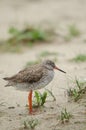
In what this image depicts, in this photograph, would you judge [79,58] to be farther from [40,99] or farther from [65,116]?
[65,116]

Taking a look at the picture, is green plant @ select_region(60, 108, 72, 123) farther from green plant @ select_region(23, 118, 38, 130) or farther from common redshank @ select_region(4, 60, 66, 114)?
common redshank @ select_region(4, 60, 66, 114)

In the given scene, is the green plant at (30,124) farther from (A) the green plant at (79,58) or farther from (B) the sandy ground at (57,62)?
(A) the green plant at (79,58)

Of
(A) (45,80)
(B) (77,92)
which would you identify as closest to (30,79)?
(A) (45,80)

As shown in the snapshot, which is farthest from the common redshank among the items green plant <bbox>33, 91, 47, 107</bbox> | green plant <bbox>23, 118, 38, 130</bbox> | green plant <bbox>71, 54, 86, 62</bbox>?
green plant <bbox>71, 54, 86, 62</bbox>

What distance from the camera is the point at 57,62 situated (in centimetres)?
1105

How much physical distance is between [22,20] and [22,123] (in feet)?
26.3

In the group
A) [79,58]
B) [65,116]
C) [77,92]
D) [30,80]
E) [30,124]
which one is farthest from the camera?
[79,58]

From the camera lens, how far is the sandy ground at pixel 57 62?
749 cm

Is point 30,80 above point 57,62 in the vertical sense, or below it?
below

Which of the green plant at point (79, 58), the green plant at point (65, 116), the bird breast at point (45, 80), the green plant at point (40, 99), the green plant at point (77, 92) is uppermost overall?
the green plant at point (79, 58)

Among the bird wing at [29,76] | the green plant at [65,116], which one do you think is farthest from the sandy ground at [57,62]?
the bird wing at [29,76]

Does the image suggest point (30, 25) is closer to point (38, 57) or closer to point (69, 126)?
point (38, 57)

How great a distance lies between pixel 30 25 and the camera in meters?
13.9

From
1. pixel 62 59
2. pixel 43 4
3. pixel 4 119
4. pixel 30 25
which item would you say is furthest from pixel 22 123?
pixel 43 4
